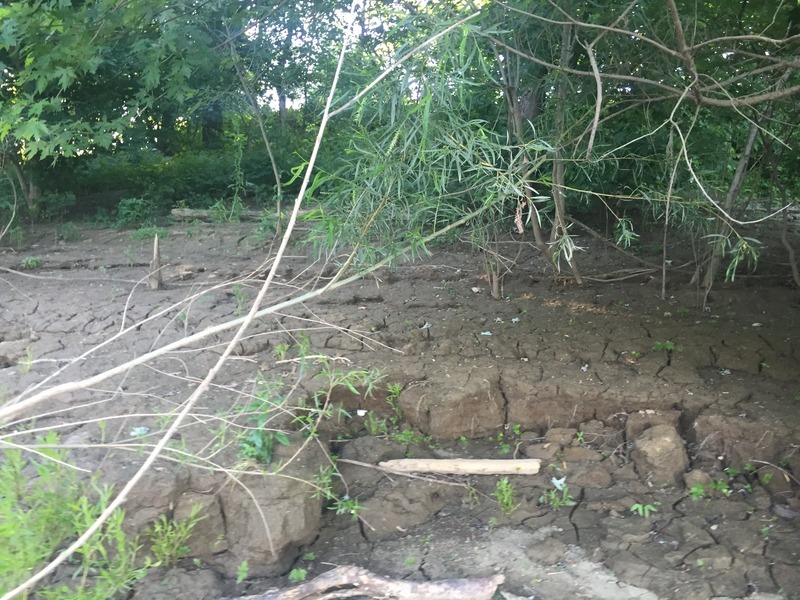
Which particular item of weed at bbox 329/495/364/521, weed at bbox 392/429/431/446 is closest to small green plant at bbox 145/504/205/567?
weed at bbox 329/495/364/521

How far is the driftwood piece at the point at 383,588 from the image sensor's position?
2848mm

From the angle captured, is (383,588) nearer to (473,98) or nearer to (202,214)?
(473,98)

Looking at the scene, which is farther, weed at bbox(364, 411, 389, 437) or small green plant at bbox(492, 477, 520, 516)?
weed at bbox(364, 411, 389, 437)

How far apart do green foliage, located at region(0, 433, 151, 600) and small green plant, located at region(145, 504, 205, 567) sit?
0.08m

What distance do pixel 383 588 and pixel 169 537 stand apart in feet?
3.10

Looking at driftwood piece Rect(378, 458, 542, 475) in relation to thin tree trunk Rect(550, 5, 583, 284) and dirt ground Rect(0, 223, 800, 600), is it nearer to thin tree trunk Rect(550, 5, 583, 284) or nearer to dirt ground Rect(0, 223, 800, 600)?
dirt ground Rect(0, 223, 800, 600)

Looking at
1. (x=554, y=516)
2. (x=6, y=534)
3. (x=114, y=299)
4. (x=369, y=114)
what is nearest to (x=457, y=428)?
(x=554, y=516)

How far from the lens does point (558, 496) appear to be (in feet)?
11.4

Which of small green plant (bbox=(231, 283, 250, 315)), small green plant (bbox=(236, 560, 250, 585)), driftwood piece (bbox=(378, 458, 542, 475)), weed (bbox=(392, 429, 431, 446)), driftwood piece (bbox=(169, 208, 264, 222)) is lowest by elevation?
small green plant (bbox=(236, 560, 250, 585))

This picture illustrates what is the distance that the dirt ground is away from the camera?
306 cm

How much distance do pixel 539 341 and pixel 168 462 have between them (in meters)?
2.36

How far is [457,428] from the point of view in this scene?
12.8 feet

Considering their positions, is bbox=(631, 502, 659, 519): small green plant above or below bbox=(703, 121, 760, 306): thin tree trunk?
below

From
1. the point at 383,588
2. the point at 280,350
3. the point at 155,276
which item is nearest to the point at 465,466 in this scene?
the point at 383,588
